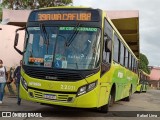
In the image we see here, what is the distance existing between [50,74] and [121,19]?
16778 mm

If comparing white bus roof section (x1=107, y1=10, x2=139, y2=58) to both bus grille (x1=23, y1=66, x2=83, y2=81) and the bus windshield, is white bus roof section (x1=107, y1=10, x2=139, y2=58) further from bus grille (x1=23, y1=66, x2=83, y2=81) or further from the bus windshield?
bus grille (x1=23, y1=66, x2=83, y2=81)

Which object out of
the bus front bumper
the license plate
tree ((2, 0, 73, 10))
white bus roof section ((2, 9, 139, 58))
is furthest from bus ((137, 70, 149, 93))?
the license plate

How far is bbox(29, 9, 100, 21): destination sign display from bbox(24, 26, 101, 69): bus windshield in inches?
14.2

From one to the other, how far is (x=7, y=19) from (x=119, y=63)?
15.6 m

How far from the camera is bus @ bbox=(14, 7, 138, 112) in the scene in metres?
10.3

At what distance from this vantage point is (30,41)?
11062 mm

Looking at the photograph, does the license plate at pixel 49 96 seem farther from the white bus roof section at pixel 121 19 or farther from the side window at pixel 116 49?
the white bus roof section at pixel 121 19

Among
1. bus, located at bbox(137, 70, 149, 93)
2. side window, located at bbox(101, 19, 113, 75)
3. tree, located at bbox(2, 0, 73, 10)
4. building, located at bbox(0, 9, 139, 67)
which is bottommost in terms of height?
bus, located at bbox(137, 70, 149, 93)

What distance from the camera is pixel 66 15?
11.1m

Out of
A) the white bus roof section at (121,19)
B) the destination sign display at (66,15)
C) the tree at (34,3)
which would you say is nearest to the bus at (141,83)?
the white bus roof section at (121,19)

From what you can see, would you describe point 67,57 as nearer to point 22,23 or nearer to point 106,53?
point 106,53

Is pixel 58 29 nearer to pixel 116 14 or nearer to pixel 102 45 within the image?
pixel 102 45

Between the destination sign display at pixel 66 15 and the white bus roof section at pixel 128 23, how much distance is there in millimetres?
14951

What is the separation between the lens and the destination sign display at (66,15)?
11.0 metres
